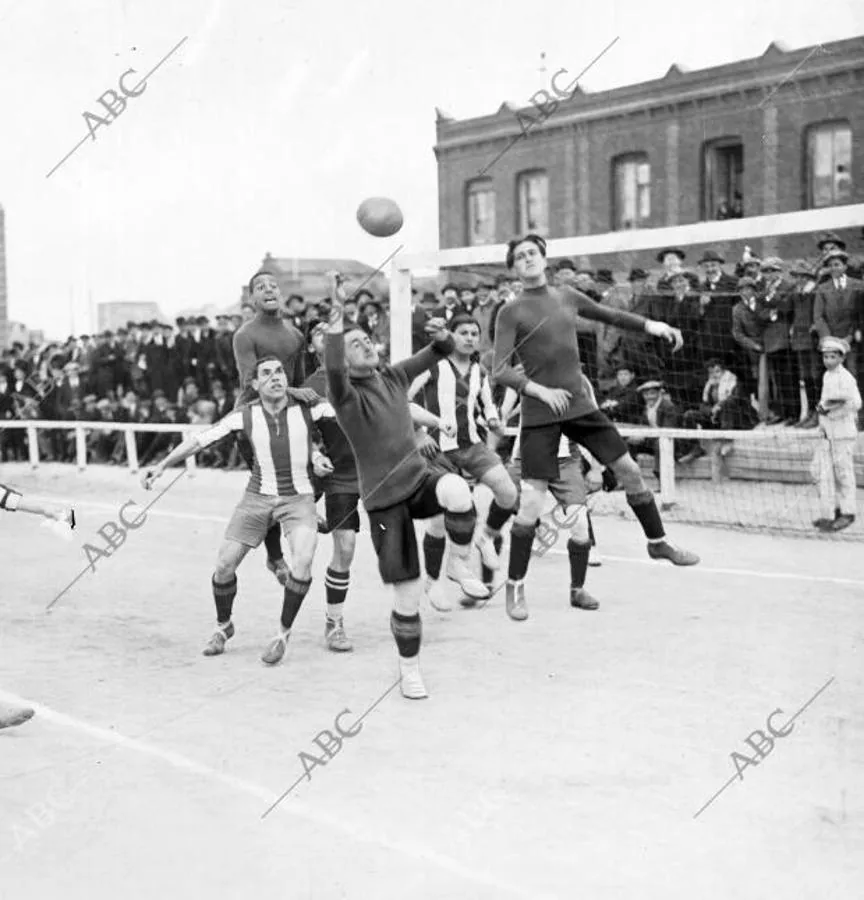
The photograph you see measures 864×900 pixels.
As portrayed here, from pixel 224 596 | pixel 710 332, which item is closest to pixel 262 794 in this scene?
pixel 224 596

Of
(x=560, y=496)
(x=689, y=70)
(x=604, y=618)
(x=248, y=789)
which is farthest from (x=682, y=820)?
(x=689, y=70)

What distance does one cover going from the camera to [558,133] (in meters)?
31.0

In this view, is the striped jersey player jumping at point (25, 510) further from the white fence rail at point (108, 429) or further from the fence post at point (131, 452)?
the fence post at point (131, 452)

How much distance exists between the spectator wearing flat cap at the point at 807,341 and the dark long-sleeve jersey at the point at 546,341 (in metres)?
6.11

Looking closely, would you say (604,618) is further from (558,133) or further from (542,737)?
(558,133)

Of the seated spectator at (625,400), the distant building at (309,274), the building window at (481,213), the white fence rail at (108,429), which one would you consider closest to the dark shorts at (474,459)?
the seated spectator at (625,400)

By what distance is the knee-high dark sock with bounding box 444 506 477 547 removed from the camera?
6968mm

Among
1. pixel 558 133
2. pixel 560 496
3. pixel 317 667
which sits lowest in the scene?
pixel 317 667

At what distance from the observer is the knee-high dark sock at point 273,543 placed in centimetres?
849

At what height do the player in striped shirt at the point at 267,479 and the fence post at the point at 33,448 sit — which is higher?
the player in striped shirt at the point at 267,479

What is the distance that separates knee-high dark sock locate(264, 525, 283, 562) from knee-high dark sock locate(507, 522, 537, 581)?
1.56 meters

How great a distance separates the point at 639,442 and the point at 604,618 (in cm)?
595

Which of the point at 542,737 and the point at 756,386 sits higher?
the point at 756,386

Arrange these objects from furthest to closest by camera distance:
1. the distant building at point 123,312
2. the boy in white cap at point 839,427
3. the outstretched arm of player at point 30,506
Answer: the distant building at point 123,312
the boy in white cap at point 839,427
the outstretched arm of player at point 30,506
